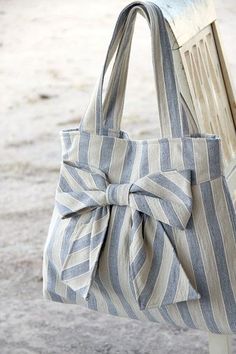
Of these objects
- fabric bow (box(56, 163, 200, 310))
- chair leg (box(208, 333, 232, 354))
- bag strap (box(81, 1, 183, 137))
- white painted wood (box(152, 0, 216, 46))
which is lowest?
chair leg (box(208, 333, 232, 354))

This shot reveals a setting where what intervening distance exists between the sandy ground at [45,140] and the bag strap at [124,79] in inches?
25.3

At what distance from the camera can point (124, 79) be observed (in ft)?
3.88

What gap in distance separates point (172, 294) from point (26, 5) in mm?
3323

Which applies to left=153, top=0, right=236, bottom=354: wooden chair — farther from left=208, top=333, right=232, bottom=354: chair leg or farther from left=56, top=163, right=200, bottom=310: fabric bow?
left=56, top=163, right=200, bottom=310: fabric bow

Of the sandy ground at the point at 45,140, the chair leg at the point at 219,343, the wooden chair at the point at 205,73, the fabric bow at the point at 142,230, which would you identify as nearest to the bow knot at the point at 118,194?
the fabric bow at the point at 142,230

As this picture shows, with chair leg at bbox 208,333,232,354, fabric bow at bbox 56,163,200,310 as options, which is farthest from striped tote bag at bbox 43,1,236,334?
chair leg at bbox 208,333,232,354

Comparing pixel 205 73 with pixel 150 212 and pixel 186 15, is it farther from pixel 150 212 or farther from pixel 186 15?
pixel 150 212

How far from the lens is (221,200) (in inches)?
43.5

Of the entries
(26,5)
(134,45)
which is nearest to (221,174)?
(134,45)

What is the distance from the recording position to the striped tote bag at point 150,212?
1.11 metres

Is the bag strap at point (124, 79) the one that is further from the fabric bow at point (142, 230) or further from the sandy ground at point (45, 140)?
the sandy ground at point (45, 140)

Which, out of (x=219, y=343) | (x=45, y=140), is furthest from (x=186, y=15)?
(x=45, y=140)

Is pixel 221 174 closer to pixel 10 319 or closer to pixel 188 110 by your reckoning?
pixel 188 110

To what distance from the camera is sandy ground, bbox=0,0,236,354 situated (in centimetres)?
172
